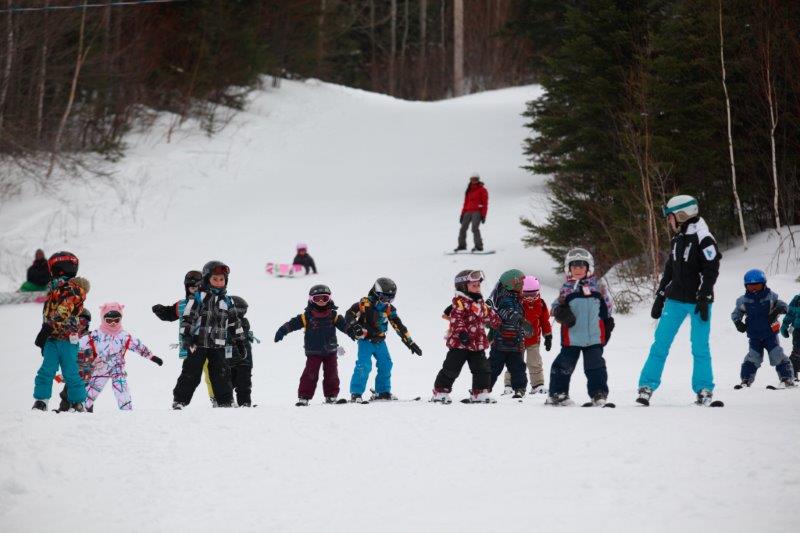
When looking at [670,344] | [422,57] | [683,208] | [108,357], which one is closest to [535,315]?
[670,344]

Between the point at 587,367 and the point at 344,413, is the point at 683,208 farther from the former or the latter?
the point at 344,413

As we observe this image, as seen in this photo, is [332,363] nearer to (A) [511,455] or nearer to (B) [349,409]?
(B) [349,409]

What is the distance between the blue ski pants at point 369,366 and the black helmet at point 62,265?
10.1ft

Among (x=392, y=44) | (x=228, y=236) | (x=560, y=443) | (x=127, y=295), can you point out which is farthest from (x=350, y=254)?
(x=392, y=44)

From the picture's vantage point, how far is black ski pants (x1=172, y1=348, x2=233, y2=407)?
29.3 feet

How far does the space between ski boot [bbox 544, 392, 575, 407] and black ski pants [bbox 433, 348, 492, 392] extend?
723mm

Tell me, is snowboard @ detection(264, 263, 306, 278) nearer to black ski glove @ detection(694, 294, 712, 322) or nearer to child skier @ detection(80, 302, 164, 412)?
child skier @ detection(80, 302, 164, 412)

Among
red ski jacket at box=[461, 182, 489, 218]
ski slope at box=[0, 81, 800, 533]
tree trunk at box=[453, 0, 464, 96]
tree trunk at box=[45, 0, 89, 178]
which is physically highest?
tree trunk at box=[453, 0, 464, 96]

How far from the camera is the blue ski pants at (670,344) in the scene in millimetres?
8023

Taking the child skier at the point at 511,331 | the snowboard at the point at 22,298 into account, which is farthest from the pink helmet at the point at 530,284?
the snowboard at the point at 22,298

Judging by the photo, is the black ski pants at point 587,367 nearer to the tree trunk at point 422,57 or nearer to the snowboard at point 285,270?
the snowboard at point 285,270

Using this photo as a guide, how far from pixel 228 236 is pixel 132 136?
30.3 ft

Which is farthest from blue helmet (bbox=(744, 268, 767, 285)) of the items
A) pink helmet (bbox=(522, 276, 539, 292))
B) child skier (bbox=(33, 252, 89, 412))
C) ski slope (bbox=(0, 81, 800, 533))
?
child skier (bbox=(33, 252, 89, 412))

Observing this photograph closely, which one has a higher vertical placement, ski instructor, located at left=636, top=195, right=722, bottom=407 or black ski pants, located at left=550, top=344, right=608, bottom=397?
ski instructor, located at left=636, top=195, right=722, bottom=407
